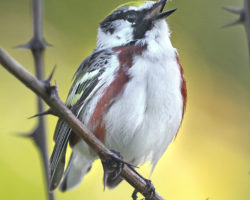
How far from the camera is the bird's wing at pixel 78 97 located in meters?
4.21

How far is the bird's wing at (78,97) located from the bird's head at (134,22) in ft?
0.84

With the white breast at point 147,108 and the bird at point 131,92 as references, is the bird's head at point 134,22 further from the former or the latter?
the white breast at point 147,108

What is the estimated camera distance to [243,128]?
7156 mm

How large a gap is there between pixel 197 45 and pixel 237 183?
2024mm

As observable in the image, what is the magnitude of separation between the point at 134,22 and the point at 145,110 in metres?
0.94

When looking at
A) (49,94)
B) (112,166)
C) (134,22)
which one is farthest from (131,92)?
(49,94)

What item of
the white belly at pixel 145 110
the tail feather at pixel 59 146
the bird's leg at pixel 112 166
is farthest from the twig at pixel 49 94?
the tail feather at pixel 59 146

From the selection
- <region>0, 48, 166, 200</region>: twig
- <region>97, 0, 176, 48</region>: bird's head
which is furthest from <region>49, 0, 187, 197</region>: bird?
<region>0, 48, 166, 200</region>: twig

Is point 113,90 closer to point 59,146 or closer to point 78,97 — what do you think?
point 78,97

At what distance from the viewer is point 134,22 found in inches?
182

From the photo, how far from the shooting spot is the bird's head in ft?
14.7

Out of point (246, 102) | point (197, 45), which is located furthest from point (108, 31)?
point (246, 102)

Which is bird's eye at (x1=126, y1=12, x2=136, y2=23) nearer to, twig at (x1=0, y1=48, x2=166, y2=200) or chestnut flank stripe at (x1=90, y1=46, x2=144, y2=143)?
chestnut flank stripe at (x1=90, y1=46, x2=144, y2=143)

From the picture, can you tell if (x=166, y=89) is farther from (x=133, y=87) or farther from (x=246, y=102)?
(x=246, y=102)
